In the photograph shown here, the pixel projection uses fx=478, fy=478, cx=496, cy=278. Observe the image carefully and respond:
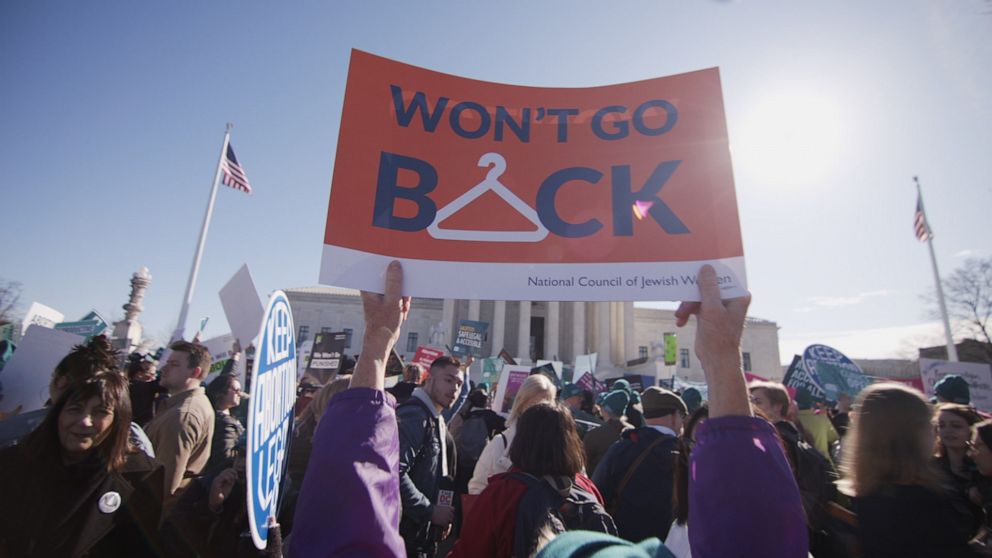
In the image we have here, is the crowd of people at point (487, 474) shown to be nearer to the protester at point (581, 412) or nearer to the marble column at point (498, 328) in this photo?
the protester at point (581, 412)

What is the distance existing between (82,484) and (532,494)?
197 centimetres

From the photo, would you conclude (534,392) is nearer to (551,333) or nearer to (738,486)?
(738,486)

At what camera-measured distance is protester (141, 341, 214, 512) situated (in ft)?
10.5

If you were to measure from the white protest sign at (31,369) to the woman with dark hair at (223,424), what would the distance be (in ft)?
4.19

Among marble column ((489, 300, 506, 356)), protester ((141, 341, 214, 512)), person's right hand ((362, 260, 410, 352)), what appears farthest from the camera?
marble column ((489, 300, 506, 356))

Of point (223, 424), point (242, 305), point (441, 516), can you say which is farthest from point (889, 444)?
point (242, 305)

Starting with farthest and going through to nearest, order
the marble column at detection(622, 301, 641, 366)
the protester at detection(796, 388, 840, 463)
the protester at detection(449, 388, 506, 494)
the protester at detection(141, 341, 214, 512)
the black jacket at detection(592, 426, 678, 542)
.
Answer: the marble column at detection(622, 301, 641, 366)
the protester at detection(796, 388, 840, 463)
the protester at detection(449, 388, 506, 494)
the protester at detection(141, 341, 214, 512)
the black jacket at detection(592, 426, 678, 542)

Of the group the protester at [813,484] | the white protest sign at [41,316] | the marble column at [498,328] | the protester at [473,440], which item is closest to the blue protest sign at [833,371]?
the protester at [813,484]

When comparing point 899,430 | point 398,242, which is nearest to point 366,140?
point 398,242

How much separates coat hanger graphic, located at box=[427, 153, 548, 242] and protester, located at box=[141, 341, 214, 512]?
8.75ft

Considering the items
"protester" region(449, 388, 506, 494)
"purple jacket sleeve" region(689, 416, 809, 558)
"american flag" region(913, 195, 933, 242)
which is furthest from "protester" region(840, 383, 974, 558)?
"american flag" region(913, 195, 933, 242)

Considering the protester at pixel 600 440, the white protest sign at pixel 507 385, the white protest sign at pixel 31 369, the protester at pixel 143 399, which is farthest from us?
the white protest sign at pixel 507 385

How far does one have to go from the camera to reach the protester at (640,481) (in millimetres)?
3000

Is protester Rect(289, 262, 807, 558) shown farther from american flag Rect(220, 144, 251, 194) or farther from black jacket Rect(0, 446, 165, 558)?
american flag Rect(220, 144, 251, 194)
